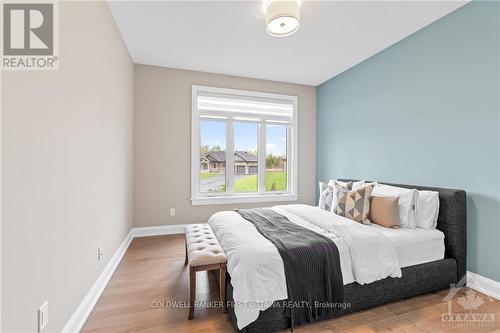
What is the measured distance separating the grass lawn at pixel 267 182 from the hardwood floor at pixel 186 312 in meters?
2.00

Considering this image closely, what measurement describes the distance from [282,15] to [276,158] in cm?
280

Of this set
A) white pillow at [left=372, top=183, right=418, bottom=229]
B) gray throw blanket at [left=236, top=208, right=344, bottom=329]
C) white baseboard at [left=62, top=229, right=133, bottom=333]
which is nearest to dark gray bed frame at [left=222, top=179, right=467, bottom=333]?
gray throw blanket at [left=236, top=208, right=344, bottom=329]

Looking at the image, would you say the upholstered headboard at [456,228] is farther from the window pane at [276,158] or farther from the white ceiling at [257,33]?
the window pane at [276,158]

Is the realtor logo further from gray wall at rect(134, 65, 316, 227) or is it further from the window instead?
the window

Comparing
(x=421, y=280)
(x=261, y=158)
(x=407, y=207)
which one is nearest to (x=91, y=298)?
(x=421, y=280)

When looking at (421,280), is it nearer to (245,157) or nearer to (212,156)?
(245,157)

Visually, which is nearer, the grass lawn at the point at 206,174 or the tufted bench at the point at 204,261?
the tufted bench at the point at 204,261

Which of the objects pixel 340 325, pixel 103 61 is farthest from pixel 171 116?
pixel 340 325

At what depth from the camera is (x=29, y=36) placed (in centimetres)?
121

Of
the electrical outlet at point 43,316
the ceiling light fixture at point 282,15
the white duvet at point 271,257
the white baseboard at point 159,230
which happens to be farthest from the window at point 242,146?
the electrical outlet at point 43,316

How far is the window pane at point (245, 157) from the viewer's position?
13.8 feet

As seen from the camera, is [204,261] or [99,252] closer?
[204,261]

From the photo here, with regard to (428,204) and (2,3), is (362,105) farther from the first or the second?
(2,3)

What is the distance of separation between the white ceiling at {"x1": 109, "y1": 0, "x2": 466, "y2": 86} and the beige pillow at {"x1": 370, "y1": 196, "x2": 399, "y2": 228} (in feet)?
6.40
